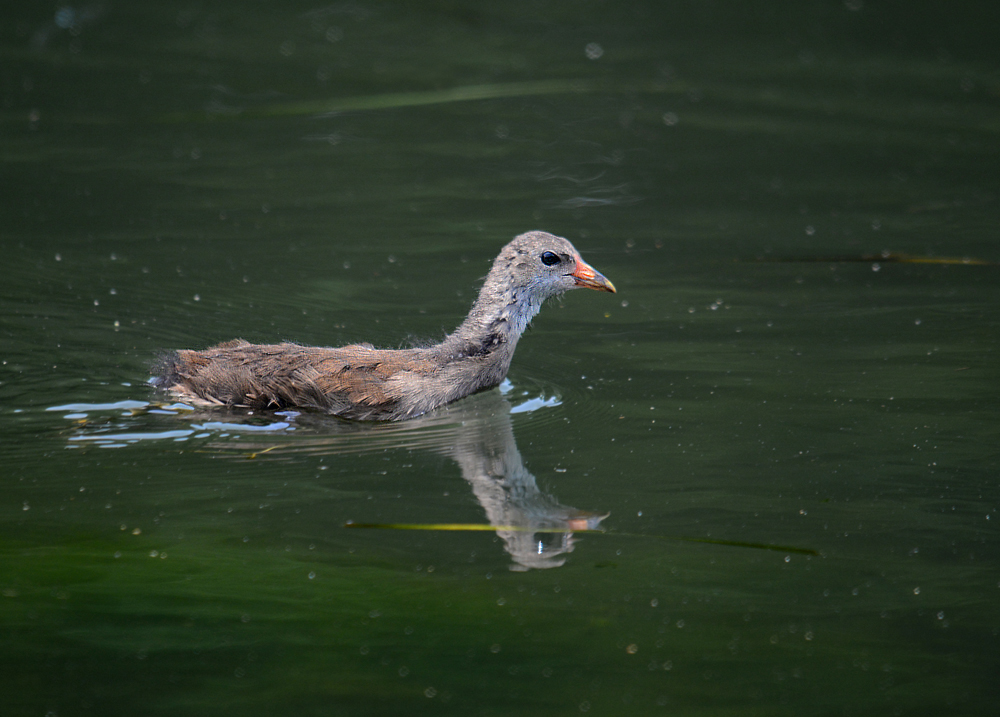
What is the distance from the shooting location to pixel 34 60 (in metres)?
14.7

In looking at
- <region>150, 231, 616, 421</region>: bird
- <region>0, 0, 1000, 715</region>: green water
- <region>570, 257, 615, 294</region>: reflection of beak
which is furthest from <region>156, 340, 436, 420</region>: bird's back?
<region>570, 257, 615, 294</region>: reflection of beak

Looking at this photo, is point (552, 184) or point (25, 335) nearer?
point (25, 335)

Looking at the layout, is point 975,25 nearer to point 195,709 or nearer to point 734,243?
point 734,243

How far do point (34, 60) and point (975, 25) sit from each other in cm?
1103

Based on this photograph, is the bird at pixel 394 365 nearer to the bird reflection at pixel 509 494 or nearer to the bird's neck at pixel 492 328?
the bird's neck at pixel 492 328

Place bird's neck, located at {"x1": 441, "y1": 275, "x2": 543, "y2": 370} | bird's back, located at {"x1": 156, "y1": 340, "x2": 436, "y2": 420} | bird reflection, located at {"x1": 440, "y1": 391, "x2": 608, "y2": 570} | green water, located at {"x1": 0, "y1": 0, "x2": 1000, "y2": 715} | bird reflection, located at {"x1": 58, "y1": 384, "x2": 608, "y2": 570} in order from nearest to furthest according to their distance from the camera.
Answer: green water, located at {"x1": 0, "y1": 0, "x2": 1000, "y2": 715}
bird reflection, located at {"x1": 440, "y1": 391, "x2": 608, "y2": 570}
bird reflection, located at {"x1": 58, "y1": 384, "x2": 608, "y2": 570}
bird's back, located at {"x1": 156, "y1": 340, "x2": 436, "y2": 420}
bird's neck, located at {"x1": 441, "y1": 275, "x2": 543, "y2": 370}

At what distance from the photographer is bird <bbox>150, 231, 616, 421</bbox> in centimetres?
679

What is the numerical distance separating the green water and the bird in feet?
0.52

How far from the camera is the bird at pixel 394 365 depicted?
6793mm

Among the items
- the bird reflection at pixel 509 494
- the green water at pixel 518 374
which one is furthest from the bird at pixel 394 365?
the bird reflection at pixel 509 494

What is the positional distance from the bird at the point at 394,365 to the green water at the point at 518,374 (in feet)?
0.52

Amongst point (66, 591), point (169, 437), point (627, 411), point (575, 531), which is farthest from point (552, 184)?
point (66, 591)

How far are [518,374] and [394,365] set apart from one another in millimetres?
1030

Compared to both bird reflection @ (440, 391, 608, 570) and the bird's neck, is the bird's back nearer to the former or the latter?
the bird's neck
